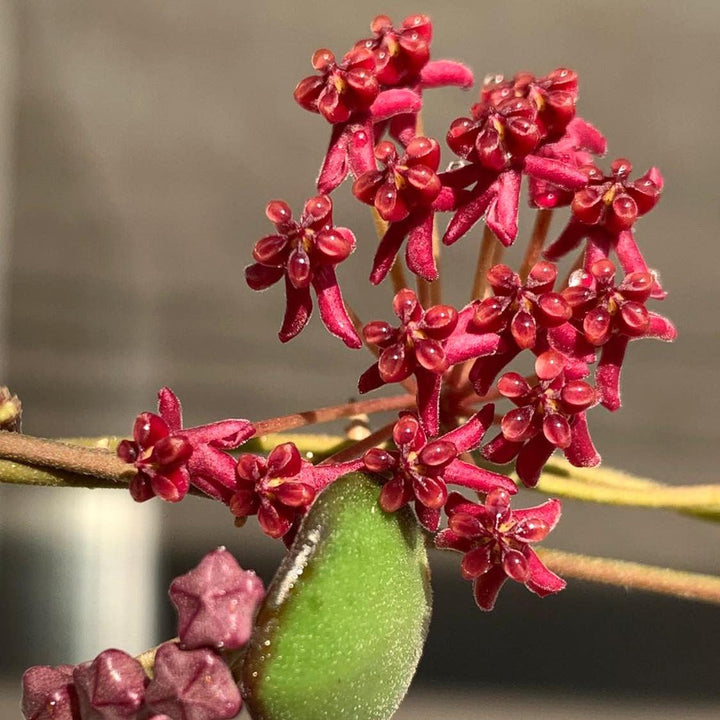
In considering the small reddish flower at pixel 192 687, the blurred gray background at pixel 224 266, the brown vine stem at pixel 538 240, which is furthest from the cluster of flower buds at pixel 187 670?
the blurred gray background at pixel 224 266

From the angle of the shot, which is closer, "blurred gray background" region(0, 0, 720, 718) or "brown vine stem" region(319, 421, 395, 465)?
"brown vine stem" region(319, 421, 395, 465)

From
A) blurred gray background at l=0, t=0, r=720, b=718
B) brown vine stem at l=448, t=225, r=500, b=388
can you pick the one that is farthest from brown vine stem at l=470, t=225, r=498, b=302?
blurred gray background at l=0, t=0, r=720, b=718

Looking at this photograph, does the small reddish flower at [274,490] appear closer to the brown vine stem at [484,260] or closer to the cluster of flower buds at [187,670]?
the cluster of flower buds at [187,670]

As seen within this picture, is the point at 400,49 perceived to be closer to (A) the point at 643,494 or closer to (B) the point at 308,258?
(B) the point at 308,258

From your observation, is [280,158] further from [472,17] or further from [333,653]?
[333,653]

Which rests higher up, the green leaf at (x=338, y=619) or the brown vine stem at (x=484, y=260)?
the brown vine stem at (x=484, y=260)

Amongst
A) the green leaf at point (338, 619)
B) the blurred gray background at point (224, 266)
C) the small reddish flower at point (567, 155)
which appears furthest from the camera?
the blurred gray background at point (224, 266)

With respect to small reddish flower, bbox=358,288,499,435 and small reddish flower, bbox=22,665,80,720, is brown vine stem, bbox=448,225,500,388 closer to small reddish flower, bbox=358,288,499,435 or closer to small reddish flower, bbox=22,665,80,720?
small reddish flower, bbox=358,288,499,435
